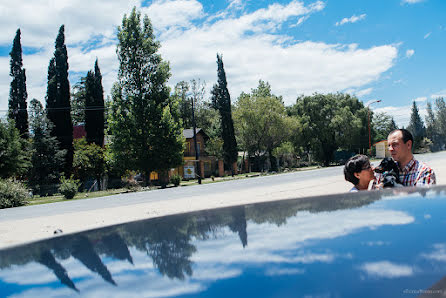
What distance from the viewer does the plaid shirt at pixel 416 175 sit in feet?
11.9

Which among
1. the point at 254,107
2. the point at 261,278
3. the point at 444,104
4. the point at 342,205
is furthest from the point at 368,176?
the point at 444,104

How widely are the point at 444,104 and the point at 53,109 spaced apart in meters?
128

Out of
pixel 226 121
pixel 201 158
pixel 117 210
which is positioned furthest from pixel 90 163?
pixel 117 210

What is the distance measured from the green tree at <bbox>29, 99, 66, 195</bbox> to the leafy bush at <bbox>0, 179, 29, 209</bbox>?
37.2ft

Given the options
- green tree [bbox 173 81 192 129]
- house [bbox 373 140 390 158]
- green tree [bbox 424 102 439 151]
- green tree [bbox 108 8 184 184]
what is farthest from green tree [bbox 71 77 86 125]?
green tree [bbox 424 102 439 151]

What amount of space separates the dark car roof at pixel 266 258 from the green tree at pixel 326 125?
58041mm

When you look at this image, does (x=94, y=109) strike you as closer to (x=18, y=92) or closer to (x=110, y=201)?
(x=18, y=92)

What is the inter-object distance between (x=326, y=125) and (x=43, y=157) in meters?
44.1

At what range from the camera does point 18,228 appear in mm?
11578

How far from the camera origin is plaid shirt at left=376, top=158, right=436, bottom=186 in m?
3.64

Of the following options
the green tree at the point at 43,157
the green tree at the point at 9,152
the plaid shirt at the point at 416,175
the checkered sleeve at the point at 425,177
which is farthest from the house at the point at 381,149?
the checkered sleeve at the point at 425,177

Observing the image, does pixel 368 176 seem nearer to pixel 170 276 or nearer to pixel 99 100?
pixel 170 276

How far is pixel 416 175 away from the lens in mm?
3752

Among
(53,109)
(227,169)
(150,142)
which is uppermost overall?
(53,109)
